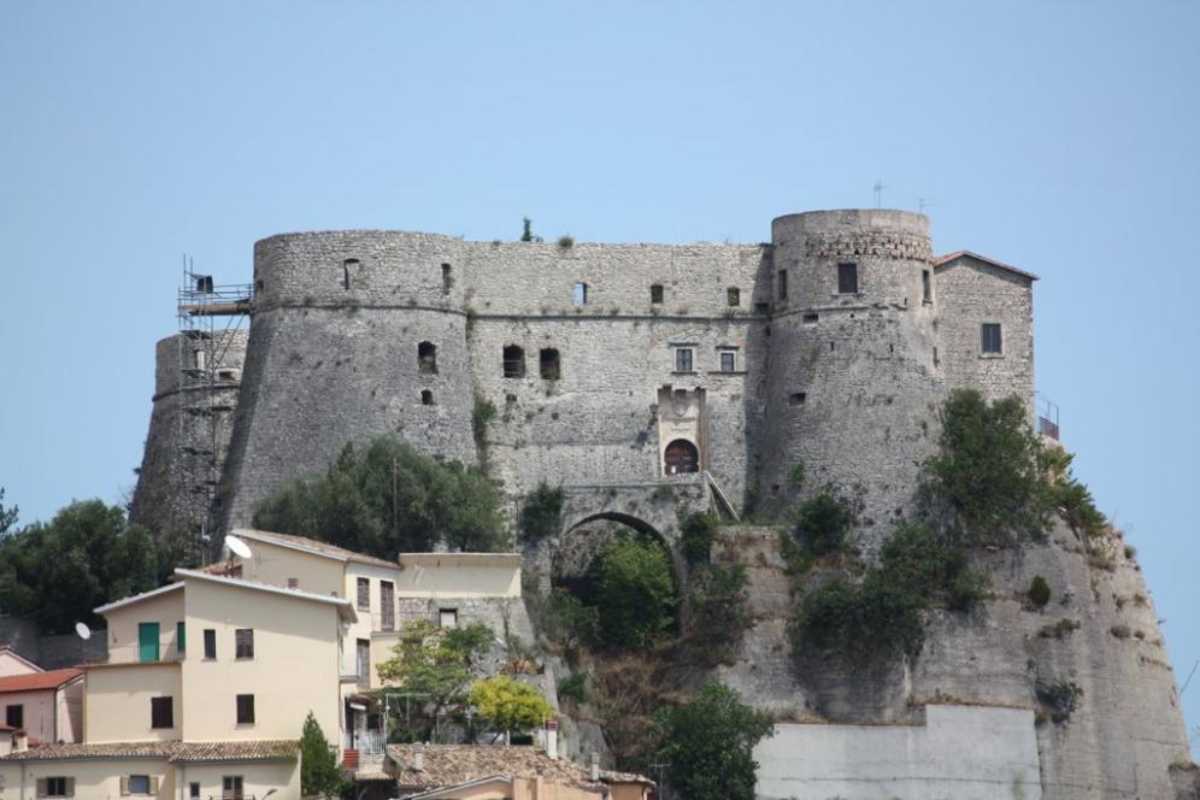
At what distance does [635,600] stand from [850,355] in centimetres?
900

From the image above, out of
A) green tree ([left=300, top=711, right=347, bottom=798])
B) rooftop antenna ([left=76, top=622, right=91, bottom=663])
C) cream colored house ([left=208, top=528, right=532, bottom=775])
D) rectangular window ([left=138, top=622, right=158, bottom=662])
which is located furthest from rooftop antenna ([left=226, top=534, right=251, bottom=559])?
green tree ([left=300, top=711, right=347, bottom=798])

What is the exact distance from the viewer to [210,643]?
76.5m

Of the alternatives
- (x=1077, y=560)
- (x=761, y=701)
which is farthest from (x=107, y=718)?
(x=1077, y=560)

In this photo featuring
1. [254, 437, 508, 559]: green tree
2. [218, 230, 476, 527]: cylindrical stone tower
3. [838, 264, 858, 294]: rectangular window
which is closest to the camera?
[254, 437, 508, 559]: green tree

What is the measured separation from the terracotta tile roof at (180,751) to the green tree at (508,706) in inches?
280

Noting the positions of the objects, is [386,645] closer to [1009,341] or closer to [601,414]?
[601,414]

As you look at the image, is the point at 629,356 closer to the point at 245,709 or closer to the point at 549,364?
the point at 549,364

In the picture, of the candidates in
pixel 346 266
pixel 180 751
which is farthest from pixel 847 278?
pixel 180 751

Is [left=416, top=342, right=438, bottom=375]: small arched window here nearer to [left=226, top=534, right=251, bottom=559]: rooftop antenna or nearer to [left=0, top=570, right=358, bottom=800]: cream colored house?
[left=226, top=534, right=251, bottom=559]: rooftop antenna

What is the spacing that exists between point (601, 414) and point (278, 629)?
20431mm

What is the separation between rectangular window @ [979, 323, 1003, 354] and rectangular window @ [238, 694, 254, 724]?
92.2 feet

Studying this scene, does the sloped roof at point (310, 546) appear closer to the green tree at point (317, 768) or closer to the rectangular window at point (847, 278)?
the green tree at point (317, 768)

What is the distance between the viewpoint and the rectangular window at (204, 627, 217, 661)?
76375 mm

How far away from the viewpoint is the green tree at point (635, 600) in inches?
3583
